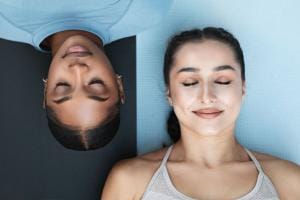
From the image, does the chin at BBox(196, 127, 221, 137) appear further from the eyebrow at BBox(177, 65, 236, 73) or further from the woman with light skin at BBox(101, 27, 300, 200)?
the eyebrow at BBox(177, 65, 236, 73)

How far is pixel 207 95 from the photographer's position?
118 centimetres

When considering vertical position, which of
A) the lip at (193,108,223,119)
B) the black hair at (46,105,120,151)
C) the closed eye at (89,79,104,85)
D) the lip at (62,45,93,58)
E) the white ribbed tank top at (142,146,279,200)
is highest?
the lip at (62,45,93,58)

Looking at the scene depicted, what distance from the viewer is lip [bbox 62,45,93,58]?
3.73ft

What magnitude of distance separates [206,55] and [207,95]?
0.10 meters

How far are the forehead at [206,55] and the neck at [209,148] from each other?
0.18m

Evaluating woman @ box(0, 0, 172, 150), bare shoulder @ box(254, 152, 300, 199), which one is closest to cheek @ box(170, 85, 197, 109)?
woman @ box(0, 0, 172, 150)

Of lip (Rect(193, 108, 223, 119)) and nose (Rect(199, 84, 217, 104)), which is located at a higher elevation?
nose (Rect(199, 84, 217, 104))

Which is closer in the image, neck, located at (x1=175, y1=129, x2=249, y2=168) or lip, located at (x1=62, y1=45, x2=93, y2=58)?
lip, located at (x1=62, y1=45, x2=93, y2=58)

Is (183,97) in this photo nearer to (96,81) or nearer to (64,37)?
(96,81)

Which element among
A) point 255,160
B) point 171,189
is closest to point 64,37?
point 171,189

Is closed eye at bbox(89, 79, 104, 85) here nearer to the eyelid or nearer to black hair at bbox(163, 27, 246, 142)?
the eyelid

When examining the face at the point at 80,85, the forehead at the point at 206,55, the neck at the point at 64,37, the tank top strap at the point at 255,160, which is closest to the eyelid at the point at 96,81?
the face at the point at 80,85

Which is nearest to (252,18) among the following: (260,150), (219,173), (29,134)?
(260,150)

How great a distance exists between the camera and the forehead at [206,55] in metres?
1.21
